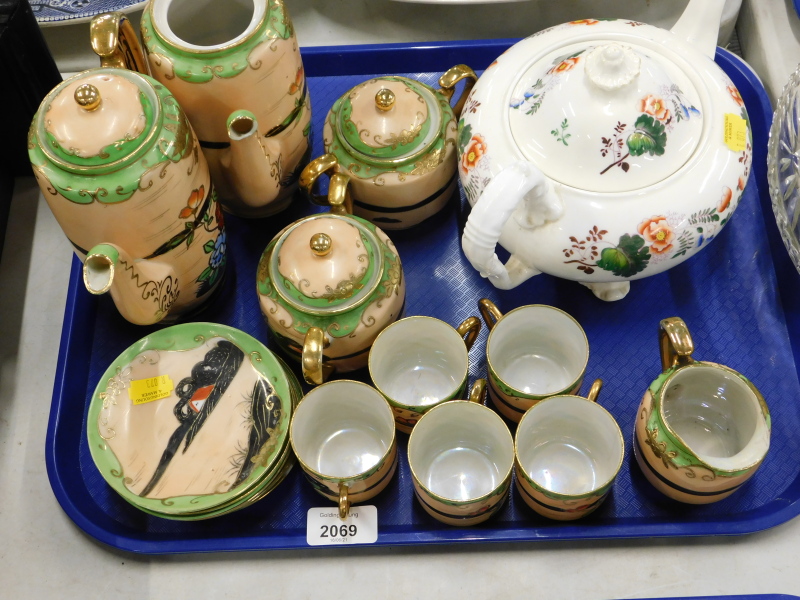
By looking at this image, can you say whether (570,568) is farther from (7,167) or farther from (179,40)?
(7,167)

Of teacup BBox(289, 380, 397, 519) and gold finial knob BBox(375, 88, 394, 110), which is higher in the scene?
Answer: gold finial knob BBox(375, 88, 394, 110)

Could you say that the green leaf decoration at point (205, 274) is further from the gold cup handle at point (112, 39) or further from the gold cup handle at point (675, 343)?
the gold cup handle at point (675, 343)

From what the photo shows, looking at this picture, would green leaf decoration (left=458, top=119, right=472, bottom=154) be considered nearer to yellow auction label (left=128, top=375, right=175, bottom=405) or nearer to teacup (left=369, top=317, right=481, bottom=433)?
teacup (left=369, top=317, right=481, bottom=433)

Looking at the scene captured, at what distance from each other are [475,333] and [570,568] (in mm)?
306

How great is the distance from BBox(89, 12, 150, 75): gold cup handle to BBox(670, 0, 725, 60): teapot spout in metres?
0.65

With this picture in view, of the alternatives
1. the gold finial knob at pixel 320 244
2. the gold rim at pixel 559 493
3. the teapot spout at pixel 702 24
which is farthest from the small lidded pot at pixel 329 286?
the teapot spout at pixel 702 24

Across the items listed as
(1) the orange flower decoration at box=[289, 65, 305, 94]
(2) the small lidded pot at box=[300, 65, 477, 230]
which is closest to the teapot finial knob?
(2) the small lidded pot at box=[300, 65, 477, 230]

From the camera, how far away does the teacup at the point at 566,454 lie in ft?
2.65

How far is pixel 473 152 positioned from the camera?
845mm

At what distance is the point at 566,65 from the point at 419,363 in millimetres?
412

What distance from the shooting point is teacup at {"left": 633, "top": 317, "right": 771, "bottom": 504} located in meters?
0.79

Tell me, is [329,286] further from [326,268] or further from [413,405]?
[413,405]

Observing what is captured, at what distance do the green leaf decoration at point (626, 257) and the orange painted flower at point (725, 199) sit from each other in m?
0.09

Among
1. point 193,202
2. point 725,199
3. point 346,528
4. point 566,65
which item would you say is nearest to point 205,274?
point 193,202
